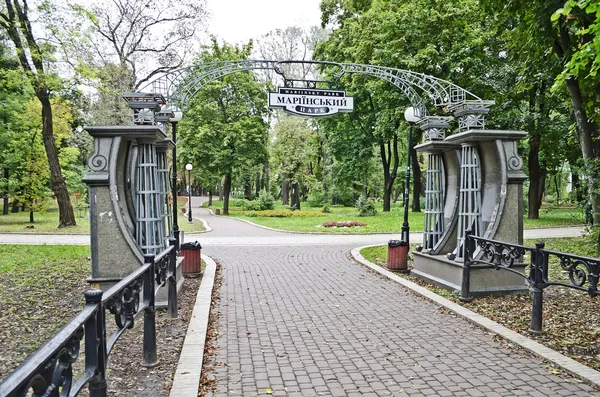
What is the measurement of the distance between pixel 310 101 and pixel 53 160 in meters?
15.7

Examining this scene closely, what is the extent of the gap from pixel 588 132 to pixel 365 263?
7117 mm

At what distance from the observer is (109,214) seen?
6582 millimetres

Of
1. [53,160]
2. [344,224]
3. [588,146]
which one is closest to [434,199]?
[588,146]

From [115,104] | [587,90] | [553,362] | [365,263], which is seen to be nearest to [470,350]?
[553,362]

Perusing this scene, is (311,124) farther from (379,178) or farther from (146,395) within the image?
(146,395)

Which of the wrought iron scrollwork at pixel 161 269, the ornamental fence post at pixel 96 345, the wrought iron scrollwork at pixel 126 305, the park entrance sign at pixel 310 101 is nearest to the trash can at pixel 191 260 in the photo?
the park entrance sign at pixel 310 101

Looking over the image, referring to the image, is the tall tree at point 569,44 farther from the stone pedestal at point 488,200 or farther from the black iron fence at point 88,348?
the black iron fence at point 88,348

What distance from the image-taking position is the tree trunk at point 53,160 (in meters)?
19.3

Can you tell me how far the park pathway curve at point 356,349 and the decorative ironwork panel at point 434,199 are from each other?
1646mm

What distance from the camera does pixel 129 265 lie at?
Answer: 6.63 metres

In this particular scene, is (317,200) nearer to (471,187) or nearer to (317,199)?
(317,199)

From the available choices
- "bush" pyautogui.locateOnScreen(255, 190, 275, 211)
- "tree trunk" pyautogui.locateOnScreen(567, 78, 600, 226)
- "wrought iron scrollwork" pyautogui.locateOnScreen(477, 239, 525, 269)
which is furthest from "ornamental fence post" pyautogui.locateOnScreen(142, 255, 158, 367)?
"bush" pyautogui.locateOnScreen(255, 190, 275, 211)

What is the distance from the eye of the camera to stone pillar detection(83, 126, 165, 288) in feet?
21.5

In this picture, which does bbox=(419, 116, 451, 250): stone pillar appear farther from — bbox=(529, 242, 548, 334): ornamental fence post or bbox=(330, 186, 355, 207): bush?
bbox=(330, 186, 355, 207): bush
